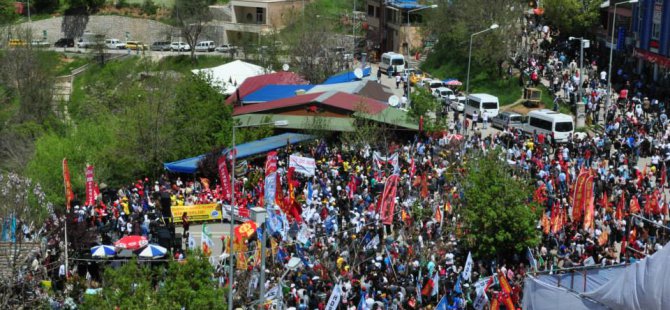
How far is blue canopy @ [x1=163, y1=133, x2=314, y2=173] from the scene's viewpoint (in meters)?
47.1

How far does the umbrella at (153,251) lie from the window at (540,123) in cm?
2148

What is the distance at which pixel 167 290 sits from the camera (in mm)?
26875

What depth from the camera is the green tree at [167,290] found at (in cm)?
2594

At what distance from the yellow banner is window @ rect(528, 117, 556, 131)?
620 inches

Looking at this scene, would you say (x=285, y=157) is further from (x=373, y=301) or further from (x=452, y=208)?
(x=373, y=301)

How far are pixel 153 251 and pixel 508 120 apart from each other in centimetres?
2409

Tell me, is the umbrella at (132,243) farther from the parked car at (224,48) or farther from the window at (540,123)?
the parked car at (224,48)

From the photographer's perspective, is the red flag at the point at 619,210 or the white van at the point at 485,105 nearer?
the red flag at the point at 619,210

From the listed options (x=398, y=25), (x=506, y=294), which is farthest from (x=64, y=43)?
(x=506, y=294)

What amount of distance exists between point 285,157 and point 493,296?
63.5 ft

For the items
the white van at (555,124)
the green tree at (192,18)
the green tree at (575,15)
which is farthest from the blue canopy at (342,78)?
the green tree at (192,18)

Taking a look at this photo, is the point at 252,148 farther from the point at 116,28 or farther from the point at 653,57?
the point at 116,28

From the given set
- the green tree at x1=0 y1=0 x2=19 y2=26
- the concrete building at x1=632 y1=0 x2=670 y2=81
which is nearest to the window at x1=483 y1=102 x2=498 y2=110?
the concrete building at x1=632 y1=0 x2=670 y2=81

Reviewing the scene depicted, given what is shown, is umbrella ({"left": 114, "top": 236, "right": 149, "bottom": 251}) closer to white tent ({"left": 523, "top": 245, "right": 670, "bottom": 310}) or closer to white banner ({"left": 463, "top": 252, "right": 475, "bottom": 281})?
white banner ({"left": 463, "top": 252, "right": 475, "bottom": 281})
